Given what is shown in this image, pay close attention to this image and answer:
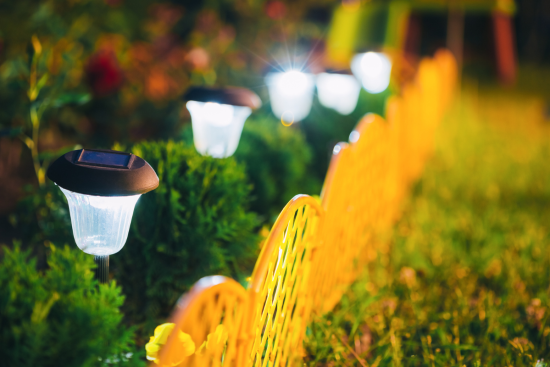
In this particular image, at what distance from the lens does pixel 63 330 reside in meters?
1.09

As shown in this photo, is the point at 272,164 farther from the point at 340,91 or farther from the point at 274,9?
the point at 274,9

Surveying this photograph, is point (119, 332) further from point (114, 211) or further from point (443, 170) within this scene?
point (443, 170)

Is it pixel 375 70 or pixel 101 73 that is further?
pixel 375 70

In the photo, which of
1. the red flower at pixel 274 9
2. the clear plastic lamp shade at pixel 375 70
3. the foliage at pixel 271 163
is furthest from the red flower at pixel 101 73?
the red flower at pixel 274 9

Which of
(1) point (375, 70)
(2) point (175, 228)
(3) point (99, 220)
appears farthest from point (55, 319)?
(1) point (375, 70)

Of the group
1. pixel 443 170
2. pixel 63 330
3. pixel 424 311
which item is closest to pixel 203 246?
pixel 63 330

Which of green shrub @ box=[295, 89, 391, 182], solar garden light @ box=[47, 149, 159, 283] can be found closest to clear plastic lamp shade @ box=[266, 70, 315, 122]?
green shrub @ box=[295, 89, 391, 182]

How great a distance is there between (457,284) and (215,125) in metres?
1.73

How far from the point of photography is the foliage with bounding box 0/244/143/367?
1.08 m

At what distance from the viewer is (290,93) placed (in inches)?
133

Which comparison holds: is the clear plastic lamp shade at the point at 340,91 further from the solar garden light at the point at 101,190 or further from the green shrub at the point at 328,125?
the solar garden light at the point at 101,190

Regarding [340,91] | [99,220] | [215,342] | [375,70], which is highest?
[375,70]

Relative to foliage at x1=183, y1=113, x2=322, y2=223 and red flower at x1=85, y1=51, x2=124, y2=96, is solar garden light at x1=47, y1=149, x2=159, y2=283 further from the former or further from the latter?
red flower at x1=85, y1=51, x2=124, y2=96

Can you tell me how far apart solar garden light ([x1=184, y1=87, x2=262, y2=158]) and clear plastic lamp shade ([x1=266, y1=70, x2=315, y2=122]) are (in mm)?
1142
